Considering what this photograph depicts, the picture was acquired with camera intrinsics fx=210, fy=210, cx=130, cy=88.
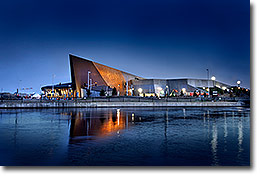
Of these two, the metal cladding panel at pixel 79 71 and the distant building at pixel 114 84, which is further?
the distant building at pixel 114 84

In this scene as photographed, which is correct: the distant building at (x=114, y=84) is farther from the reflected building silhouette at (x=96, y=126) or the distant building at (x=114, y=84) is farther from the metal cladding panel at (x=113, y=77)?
the reflected building silhouette at (x=96, y=126)

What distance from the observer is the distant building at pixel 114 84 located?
6318 cm

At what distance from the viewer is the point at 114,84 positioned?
7900 centimetres

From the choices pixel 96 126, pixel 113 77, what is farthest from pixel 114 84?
pixel 96 126

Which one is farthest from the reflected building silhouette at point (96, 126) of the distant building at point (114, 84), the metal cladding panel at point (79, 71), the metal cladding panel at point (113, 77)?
the metal cladding panel at point (113, 77)

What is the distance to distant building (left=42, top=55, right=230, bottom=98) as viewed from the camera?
6318cm

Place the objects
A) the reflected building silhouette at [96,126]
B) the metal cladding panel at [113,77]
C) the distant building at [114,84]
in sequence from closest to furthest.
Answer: the reflected building silhouette at [96,126], the distant building at [114,84], the metal cladding panel at [113,77]

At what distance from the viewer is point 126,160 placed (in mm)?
5742

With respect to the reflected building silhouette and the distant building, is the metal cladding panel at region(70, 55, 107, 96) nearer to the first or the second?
the distant building

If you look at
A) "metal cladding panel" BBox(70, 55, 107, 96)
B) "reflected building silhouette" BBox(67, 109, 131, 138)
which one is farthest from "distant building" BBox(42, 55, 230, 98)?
"reflected building silhouette" BBox(67, 109, 131, 138)

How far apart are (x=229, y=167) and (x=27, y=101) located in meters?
37.1

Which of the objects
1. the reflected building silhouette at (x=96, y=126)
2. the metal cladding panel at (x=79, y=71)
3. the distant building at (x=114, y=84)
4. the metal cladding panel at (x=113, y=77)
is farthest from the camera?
the metal cladding panel at (x=113, y=77)

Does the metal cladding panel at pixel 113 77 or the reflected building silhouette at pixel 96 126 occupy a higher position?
the metal cladding panel at pixel 113 77
